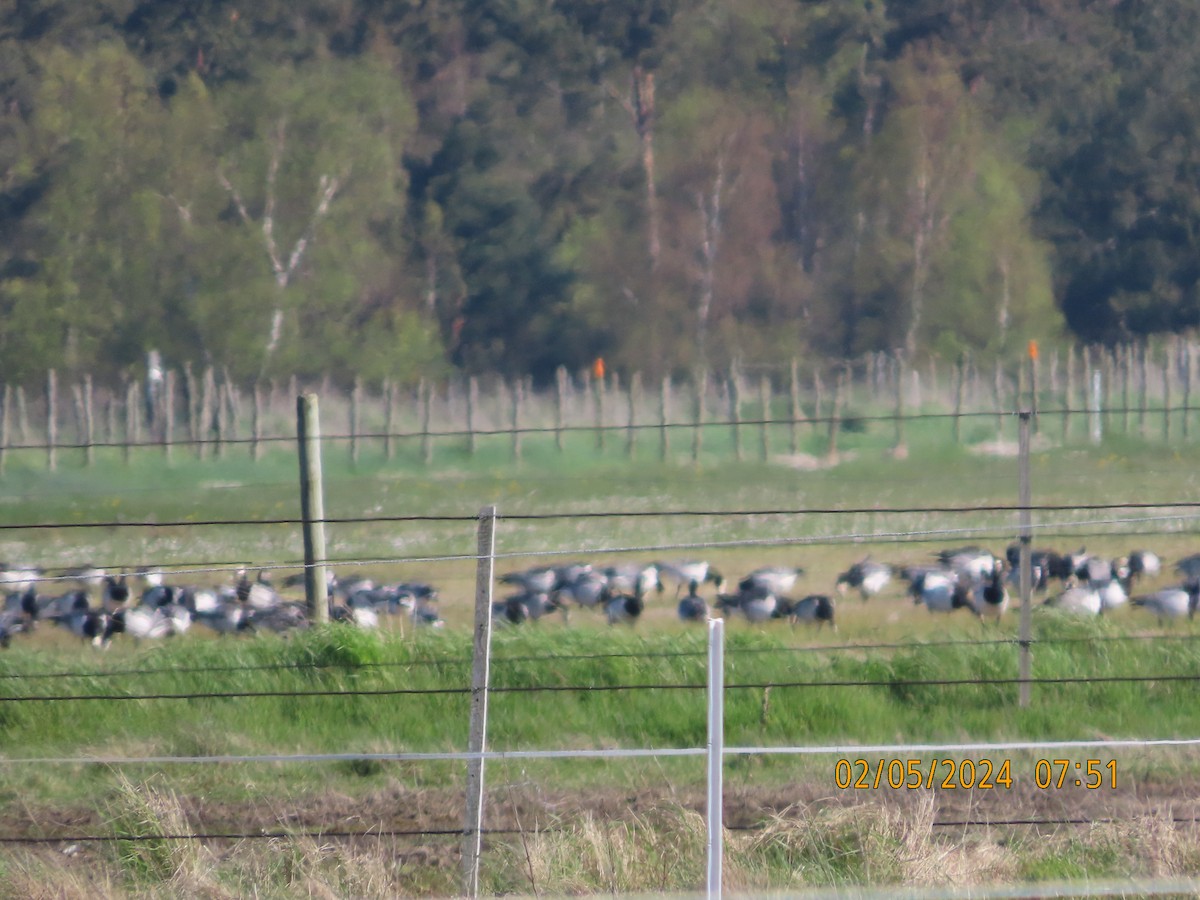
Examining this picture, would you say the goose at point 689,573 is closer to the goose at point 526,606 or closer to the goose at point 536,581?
the goose at point 536,581

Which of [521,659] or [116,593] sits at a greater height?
[521,659]

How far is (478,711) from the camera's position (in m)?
5.26

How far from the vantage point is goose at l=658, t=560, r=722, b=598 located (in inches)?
462

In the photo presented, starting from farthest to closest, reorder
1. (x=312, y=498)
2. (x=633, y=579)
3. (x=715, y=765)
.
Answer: (x=633, y=579), (x=312, y=498), (x=715, y=765)

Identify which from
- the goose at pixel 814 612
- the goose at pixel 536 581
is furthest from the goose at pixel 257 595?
the goose at pixel 814 612

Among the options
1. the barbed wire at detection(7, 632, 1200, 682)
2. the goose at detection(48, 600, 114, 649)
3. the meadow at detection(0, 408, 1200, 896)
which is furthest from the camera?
the goose at detection(48, 600, 114, 649)

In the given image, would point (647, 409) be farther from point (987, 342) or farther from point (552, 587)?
point (552, 587)

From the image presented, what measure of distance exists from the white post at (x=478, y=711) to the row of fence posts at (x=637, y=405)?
42.7ft

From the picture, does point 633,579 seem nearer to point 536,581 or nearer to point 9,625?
point 536,581

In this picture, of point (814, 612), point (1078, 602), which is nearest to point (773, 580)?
point (814, 612)

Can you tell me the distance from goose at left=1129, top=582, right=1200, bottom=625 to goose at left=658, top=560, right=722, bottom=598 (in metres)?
3.08

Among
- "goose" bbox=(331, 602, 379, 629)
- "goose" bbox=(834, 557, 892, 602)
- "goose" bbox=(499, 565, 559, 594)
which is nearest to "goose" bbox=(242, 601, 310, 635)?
"goose" bbox=(331, 602, 379, 629)

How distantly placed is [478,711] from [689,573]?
657 cm

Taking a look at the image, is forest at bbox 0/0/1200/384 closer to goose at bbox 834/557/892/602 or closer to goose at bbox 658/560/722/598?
goose at bbox 658/560/722/598
